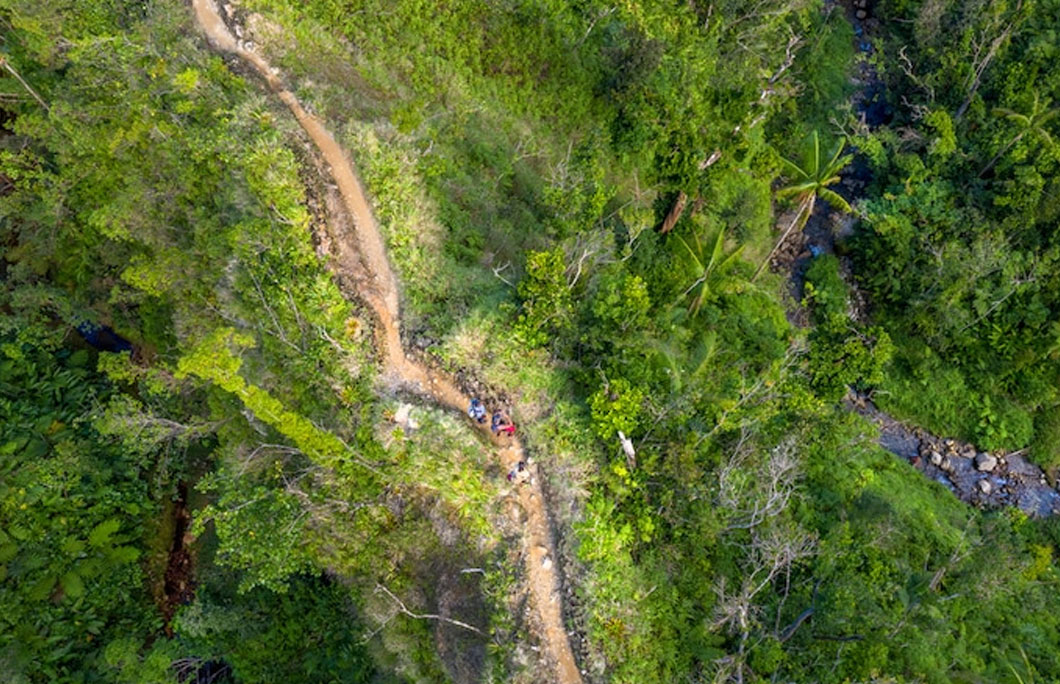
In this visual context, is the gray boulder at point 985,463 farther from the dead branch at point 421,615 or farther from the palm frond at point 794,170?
the dead branch at point 421,615

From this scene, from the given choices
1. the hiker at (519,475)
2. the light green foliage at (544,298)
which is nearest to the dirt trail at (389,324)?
the hiker at (519,475)

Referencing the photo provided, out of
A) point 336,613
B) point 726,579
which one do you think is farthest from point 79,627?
point 726,579

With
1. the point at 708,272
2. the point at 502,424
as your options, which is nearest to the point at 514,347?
the point at 502,424

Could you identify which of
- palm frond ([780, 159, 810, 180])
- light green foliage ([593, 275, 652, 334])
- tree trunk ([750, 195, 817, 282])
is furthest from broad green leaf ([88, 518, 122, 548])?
palm frond ([780, 159, 810, 180])

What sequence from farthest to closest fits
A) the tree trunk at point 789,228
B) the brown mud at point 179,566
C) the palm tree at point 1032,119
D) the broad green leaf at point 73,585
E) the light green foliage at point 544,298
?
1. the tree trunk at point 789,228
2. the palm tree at point 1032,119
3. the brown mud at point 179,566
4. the broad green leaf at point 73,585
5. the light green foliage at point 544,298

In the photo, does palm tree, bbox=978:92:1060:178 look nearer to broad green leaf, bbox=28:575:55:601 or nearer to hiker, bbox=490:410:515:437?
hiker, bbox=490:410:515:437

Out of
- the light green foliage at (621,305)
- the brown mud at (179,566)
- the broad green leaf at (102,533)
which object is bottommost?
the brown mud at (179,566)
